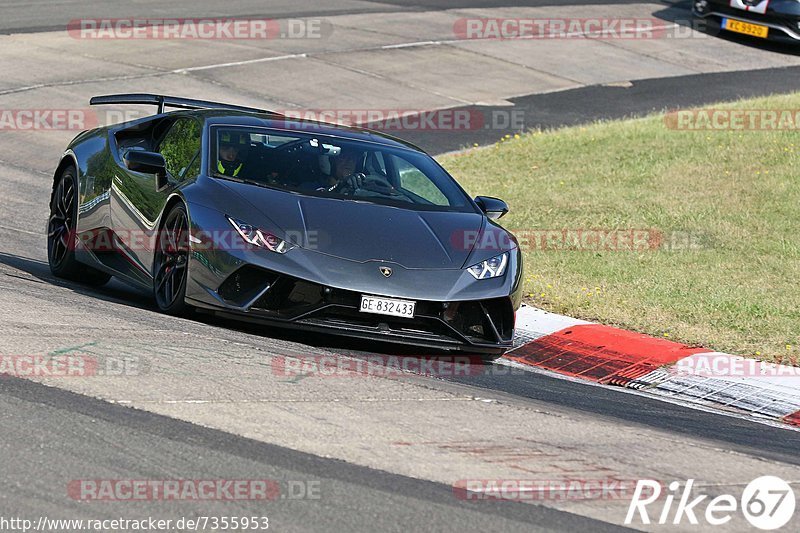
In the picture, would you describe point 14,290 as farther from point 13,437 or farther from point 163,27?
point 163,27

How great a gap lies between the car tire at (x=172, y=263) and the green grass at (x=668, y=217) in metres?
3.00

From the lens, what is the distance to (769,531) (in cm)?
477

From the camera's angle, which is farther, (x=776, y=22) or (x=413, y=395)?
(x=776, y=22)

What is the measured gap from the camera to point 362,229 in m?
7.60

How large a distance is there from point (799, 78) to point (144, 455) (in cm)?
1870

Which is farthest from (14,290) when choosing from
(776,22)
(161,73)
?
(776,22)

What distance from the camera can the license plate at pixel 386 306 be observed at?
7.18 meters

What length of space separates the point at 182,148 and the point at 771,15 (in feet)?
54.8

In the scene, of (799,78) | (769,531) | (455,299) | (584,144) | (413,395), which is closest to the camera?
(769,531)
